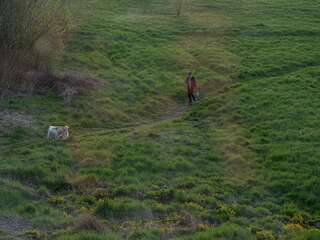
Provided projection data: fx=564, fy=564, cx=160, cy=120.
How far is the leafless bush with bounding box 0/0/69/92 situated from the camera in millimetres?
26281

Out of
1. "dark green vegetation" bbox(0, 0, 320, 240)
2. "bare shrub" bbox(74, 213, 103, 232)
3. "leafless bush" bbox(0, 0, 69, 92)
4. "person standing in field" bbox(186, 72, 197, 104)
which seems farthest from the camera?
"person standing in field" bbox(186, 72, 197, 104)

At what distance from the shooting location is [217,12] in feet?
185

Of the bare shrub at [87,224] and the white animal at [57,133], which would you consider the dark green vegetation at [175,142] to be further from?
the white animal at [57,133]

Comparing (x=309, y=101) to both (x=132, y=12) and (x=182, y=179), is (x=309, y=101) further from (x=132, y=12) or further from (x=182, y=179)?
(x=132, y=12)

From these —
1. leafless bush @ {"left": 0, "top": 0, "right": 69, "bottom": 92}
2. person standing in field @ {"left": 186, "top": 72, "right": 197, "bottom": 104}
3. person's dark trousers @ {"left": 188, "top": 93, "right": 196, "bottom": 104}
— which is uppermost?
leafless bush @ {"left": 0, "top": 0, "right": 69, "bottom": 92}

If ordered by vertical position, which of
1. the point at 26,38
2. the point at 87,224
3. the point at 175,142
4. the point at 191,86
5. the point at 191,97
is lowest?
the point at 175,142

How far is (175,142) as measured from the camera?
25.7m

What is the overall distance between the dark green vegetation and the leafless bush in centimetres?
212

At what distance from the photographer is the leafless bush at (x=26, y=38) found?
26.3m

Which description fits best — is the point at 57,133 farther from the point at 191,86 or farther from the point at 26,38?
the point at 191,86

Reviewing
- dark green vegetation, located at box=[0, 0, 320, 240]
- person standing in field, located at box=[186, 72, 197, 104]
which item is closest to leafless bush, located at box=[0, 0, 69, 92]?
dark green vegetation, located at box=[0, 0, 320, 240]

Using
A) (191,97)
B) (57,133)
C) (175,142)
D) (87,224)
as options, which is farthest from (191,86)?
(87,224)

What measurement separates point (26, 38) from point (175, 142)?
29.5ft

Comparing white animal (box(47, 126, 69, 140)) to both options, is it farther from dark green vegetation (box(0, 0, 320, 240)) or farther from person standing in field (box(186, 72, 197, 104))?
person standing in field (box(186, 72, 197, 104))
